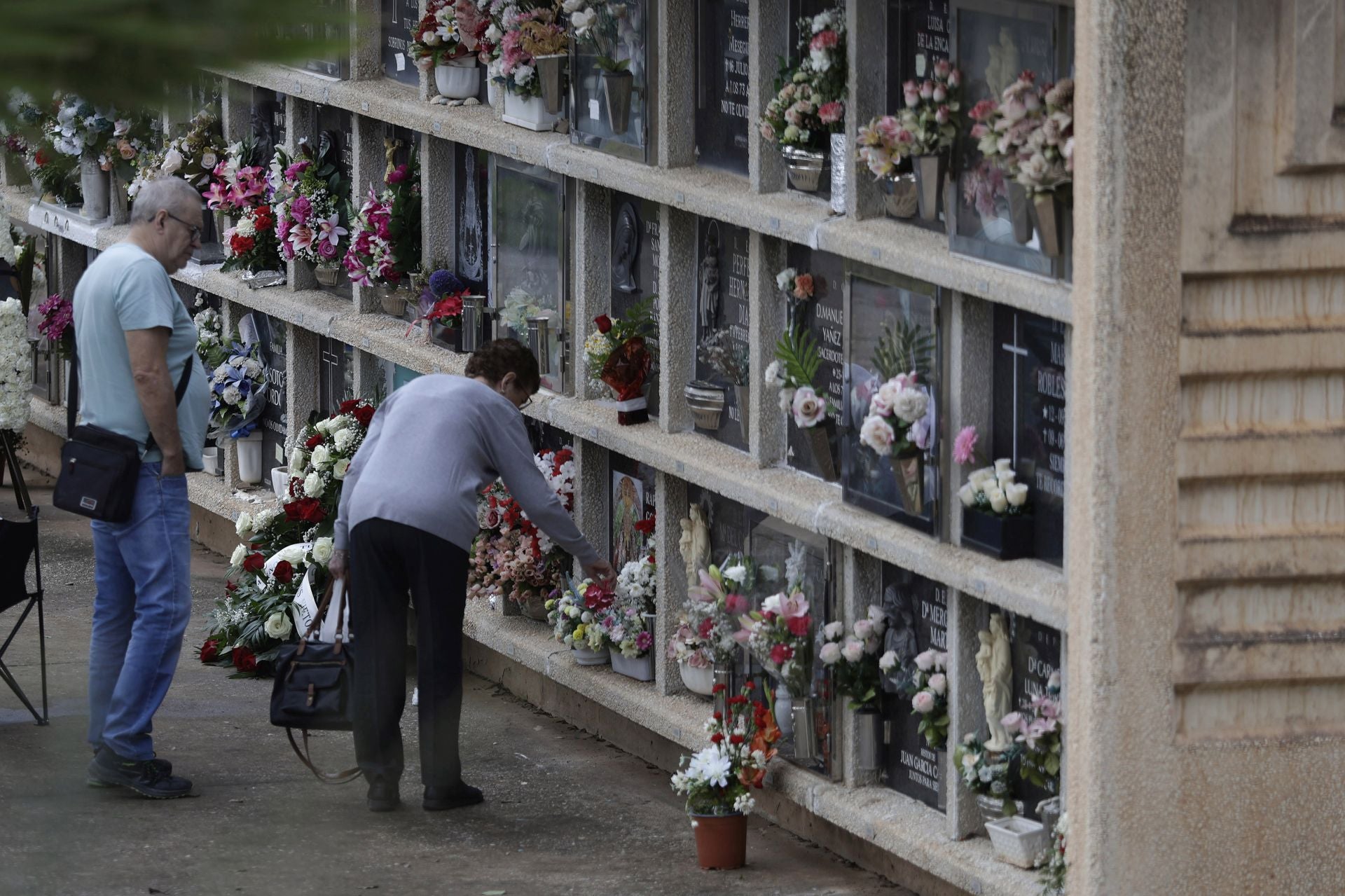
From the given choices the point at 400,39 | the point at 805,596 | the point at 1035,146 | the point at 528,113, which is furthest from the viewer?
the point at 400,39

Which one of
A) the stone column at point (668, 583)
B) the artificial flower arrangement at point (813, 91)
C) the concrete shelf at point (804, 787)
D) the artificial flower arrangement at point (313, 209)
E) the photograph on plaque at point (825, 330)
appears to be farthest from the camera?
the artificial flower arrangement at point (313, 209)

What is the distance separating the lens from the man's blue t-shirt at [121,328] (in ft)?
15.6

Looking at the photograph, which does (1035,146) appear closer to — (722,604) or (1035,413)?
(1035,413)

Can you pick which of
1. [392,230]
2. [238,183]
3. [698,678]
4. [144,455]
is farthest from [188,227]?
[238,183]

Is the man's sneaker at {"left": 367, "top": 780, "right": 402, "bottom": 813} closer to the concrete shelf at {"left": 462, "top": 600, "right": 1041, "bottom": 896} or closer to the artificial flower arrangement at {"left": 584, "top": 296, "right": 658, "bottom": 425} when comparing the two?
the concrete shelf at {"left": 462, "top": 600, "right": 1041, "bottom": 896}

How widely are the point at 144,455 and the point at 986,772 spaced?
2155 millimetres

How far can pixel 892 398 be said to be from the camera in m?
4.12

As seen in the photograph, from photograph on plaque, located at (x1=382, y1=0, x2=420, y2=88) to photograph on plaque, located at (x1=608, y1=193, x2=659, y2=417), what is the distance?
4.51 ft

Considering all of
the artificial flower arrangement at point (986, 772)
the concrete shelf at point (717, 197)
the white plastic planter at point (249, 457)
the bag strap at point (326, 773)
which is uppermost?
the concrete shelf at point (717, 197)

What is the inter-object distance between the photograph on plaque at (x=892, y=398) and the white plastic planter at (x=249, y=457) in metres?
3.69

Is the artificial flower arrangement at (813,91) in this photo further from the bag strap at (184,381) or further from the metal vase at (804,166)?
the bag strap at (184,381)

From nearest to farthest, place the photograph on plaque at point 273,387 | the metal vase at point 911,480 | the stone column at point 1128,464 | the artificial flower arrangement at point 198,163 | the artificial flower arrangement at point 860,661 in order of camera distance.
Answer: the stone column at point 1128,464
the metal vase at point 911,480
the artificial flower arrangement at point 860,661
the artificial flower arrangement at point 198,163
the photograph on plaque at point 273,387

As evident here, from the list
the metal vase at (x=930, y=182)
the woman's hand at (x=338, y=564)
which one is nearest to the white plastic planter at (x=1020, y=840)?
the metal vase at (x=930, y=182)

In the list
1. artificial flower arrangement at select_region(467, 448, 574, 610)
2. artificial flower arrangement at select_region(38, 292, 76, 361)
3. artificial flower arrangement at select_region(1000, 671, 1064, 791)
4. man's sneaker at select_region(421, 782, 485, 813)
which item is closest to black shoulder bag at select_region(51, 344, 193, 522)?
man's sneaker at select_region(421, 782, 485, 813)
